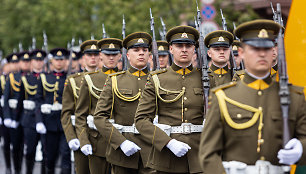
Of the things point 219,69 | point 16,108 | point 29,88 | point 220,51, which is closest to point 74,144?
point 219,69

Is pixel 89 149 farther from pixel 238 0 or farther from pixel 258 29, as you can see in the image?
pixel 238 0

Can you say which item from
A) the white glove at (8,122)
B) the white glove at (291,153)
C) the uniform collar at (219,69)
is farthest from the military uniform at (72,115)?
the white glove at (291,153)

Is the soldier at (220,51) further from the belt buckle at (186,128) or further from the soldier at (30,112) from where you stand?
the soldier at (30,112)

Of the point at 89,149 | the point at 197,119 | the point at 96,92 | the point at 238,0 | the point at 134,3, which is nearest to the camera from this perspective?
the point at 197,119

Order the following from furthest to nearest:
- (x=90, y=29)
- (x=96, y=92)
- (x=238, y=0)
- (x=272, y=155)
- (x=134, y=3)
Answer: (x=90, y=29)
(x=134, y=3)
(x=238, y=0)
(x=96, y=92)
(x=272, y=155)

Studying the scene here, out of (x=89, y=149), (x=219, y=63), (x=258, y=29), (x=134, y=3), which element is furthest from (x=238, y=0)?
(x=258, y=29)

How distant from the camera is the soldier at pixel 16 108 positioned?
424 inches

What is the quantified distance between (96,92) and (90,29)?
15250 millimetres

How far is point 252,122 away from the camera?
3955 millimetres

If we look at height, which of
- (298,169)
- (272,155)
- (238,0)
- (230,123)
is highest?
(238,0)

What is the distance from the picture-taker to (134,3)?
20.5 m

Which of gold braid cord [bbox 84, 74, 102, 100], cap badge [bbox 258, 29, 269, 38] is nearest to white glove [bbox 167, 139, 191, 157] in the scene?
cap badge [bbox 258, 29, 269, 38]

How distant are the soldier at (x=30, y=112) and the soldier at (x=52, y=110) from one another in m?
0.39

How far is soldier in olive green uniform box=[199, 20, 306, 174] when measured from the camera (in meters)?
3.91
